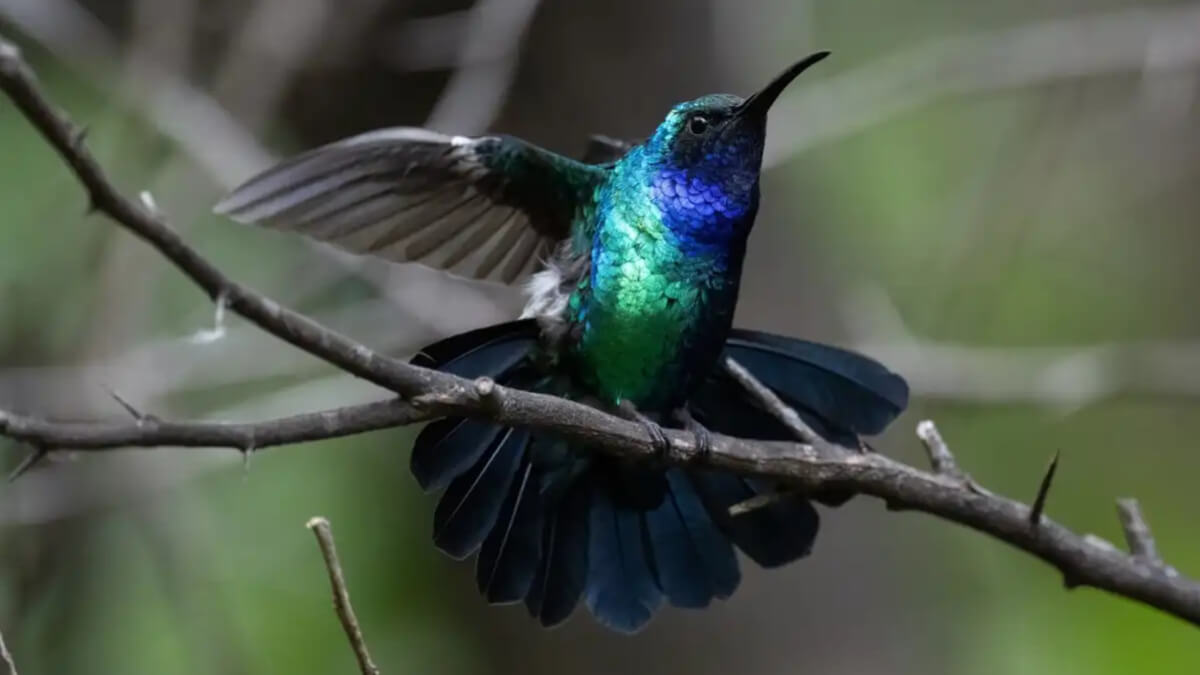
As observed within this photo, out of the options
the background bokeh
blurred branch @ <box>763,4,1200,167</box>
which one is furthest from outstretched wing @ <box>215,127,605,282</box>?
blurred branch @ <box>763,4,1200,167</box>

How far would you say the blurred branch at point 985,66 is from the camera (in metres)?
2.87

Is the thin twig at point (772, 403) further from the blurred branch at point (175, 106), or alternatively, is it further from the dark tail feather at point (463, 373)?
the blurred branch at point (175, 106)

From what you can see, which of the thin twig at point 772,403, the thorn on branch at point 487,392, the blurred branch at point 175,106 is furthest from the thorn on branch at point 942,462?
the blurred branch at point 175,106

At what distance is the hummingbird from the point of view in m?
1.80

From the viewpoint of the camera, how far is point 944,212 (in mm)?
3836

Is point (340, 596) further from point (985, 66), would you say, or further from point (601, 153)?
point (985, 66)

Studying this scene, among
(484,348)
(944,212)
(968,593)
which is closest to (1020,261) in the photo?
(944,212)

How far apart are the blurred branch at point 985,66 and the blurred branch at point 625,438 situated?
1.31m

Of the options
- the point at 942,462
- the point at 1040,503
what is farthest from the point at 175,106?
the point at 1040,503

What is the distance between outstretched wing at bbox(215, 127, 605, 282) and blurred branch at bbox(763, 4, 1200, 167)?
0.95 metres

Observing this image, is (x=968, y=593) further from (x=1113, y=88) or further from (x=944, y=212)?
(x=1113, y=88)

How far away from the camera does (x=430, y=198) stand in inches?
77.3

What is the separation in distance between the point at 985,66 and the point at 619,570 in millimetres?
1716

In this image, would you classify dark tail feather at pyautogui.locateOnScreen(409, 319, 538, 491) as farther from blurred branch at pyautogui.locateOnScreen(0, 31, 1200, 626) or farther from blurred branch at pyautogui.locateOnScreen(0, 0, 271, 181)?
blurred branch at pyautogui.locateOnScreen(0, 0, 271, 181)
